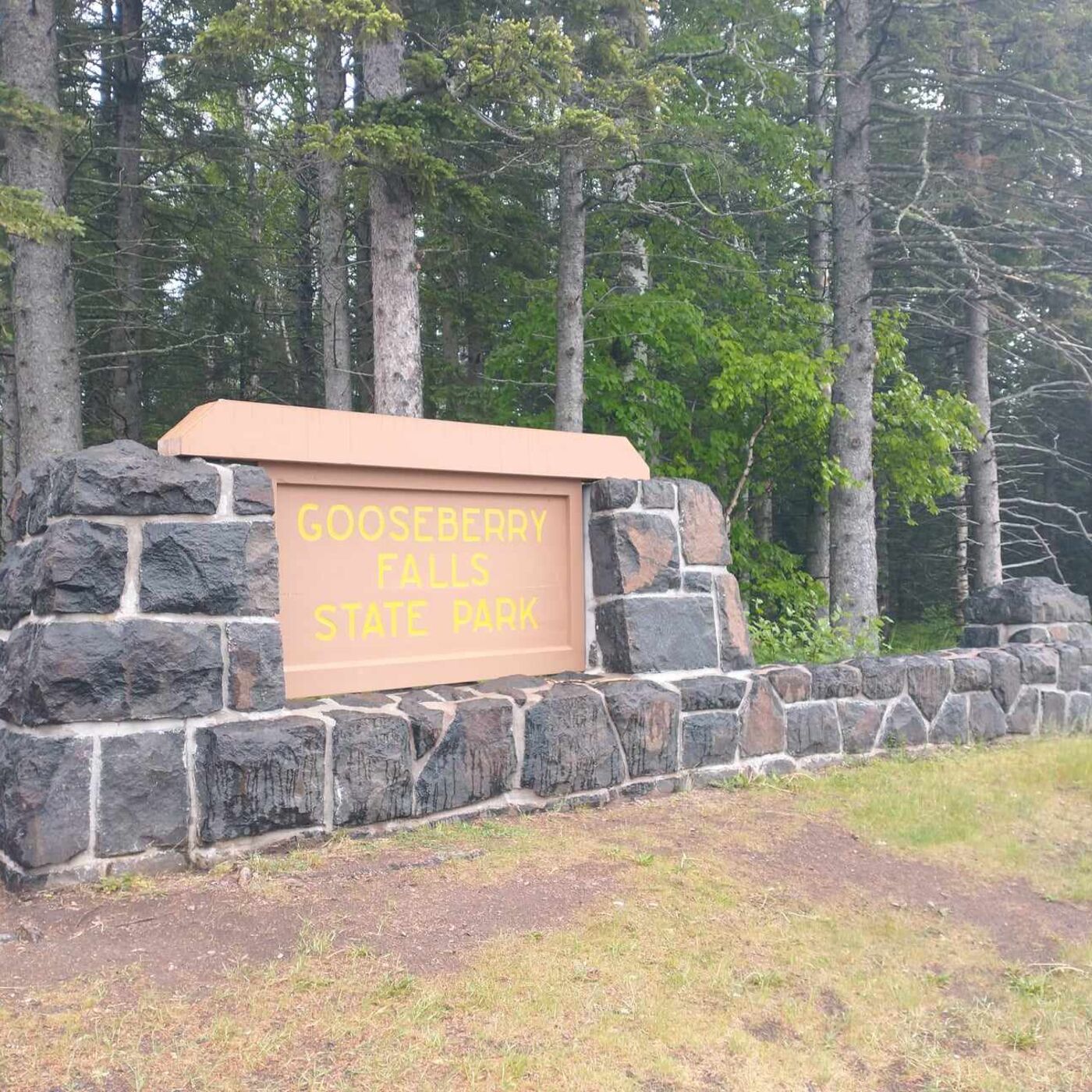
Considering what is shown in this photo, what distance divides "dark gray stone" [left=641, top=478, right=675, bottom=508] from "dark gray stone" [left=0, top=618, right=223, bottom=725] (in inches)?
90.7

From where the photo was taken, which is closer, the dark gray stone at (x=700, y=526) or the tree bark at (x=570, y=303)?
the dark gray stone at (x=700, y=526)

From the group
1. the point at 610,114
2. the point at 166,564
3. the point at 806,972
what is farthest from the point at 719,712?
the point at 610,114

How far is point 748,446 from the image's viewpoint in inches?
455

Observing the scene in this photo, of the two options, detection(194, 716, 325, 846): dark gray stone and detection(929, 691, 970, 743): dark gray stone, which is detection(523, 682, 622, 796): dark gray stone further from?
detection(929, 691, 970, 743): dark gray stone

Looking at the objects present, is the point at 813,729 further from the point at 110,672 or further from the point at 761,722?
the point at 110,672

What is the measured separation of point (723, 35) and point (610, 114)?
117 inches

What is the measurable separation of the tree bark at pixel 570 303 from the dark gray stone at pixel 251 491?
5.88 m

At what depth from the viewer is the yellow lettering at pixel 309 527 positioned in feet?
13.8

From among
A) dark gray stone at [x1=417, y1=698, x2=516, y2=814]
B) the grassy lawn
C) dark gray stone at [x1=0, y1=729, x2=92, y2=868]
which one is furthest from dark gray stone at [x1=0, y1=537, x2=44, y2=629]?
dark gray stone at [x1=417, y1=698, x2=516, y2=814]

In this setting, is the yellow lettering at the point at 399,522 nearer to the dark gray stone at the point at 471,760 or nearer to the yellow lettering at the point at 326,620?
the yellow lettering at the point at 326,620

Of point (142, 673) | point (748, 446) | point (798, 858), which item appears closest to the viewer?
point (142, 673)

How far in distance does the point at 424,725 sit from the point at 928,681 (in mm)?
3374

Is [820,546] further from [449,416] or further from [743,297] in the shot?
[449,416]

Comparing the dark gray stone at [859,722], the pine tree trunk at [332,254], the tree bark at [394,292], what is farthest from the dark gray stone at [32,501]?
the pine tree trunk at [332,254]
